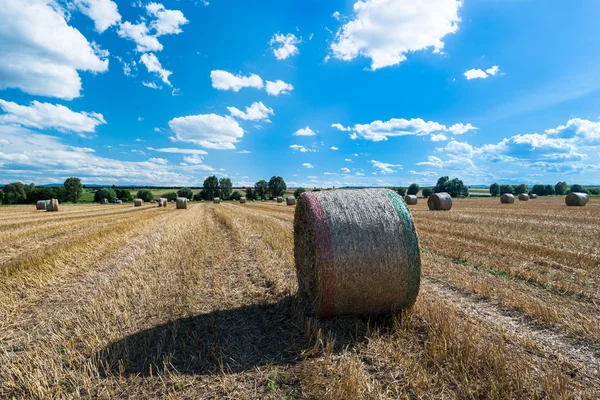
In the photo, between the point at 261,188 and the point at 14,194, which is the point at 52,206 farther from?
the point at 261,188

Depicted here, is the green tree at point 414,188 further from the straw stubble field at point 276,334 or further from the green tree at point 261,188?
the straw stubble field at point 276,334

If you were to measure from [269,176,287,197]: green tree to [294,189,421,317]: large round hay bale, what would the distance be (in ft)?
308

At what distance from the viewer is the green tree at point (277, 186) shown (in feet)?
325

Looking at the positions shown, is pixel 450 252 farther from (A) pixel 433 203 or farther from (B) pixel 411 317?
(A) pixel 433 203

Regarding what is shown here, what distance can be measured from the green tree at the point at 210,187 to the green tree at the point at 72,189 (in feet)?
113

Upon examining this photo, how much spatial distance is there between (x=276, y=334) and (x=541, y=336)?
138 inches

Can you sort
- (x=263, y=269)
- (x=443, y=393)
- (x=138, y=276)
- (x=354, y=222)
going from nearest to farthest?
1. (x=443, y=393)
2. (x=354, y=222)
3. (x=138, y=276)
4. (x=263, y=269)

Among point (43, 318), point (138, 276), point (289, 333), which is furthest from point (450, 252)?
point (43, 318)

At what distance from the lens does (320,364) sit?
3.56 metres

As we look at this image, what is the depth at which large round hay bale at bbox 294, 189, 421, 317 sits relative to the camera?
448 cm

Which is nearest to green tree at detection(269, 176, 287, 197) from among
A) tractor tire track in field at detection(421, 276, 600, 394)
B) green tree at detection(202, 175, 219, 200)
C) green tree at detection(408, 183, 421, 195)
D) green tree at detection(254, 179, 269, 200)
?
green tree at detection(254, 179, 269, 200)

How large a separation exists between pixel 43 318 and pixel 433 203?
27.9 metres

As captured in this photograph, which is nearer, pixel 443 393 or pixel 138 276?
pixel 443 393

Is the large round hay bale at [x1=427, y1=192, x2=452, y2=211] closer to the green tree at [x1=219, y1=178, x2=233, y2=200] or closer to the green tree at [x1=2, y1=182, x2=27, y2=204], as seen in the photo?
the green tree at [x1=219, y1=178, x2=233, y2=200]
